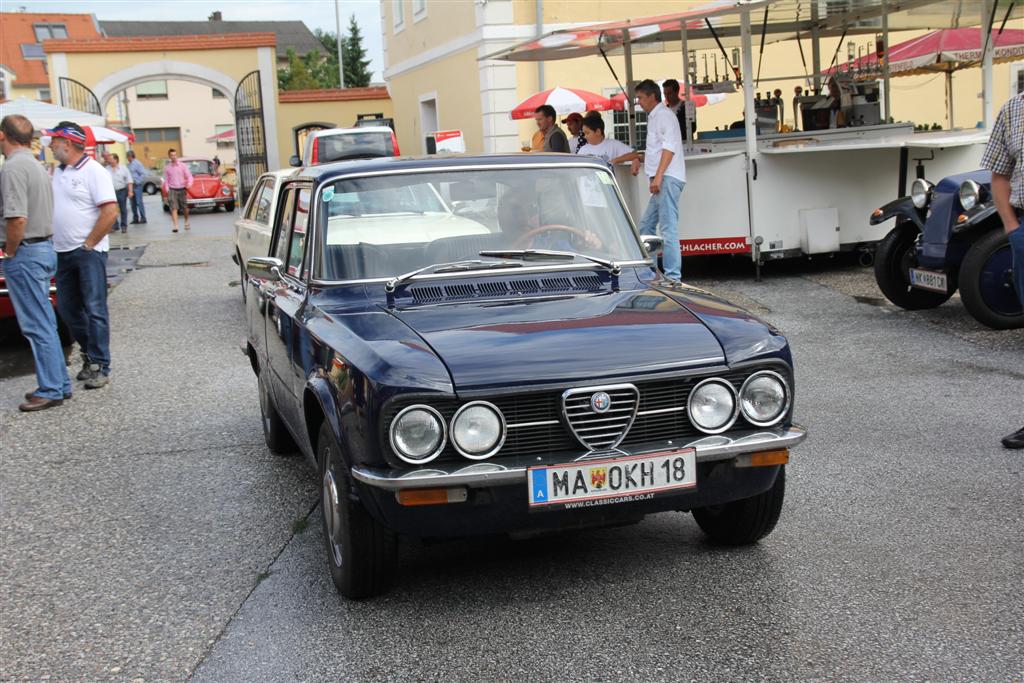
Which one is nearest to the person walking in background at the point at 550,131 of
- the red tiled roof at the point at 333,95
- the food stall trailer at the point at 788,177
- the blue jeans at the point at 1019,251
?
the food stall trailer at the point at 788,177

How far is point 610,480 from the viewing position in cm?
390

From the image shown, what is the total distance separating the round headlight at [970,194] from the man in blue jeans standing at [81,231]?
6.37 metres

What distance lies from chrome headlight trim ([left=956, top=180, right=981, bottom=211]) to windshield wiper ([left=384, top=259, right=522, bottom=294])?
5501 millimetres

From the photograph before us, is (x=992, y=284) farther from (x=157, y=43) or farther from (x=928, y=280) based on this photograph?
(x=157, y=43)

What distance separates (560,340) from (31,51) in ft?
302

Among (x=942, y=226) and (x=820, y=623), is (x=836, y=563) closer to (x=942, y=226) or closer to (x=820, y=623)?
(x=820, y=623)

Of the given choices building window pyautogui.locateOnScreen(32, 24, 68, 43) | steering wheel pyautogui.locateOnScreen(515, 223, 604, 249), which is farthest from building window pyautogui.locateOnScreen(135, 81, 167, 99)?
steering wheel pyautogui.locateOnScreen(515, 223, 604, 249)

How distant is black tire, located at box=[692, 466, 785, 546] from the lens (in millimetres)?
4453

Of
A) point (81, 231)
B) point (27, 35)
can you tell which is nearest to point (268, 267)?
point (81, 231)

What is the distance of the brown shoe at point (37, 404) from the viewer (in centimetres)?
805

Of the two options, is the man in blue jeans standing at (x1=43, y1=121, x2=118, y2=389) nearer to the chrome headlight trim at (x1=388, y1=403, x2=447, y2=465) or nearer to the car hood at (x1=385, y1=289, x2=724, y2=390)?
the car hood at (x1=385, y1=289, x2=724, y2=390)

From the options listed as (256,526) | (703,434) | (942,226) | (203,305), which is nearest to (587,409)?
(703,434)

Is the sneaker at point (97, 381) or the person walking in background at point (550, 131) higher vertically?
the person walking in background at point (550, 131)

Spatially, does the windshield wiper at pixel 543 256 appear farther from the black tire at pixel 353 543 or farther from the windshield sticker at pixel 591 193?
the black tire at pixel 353 543
